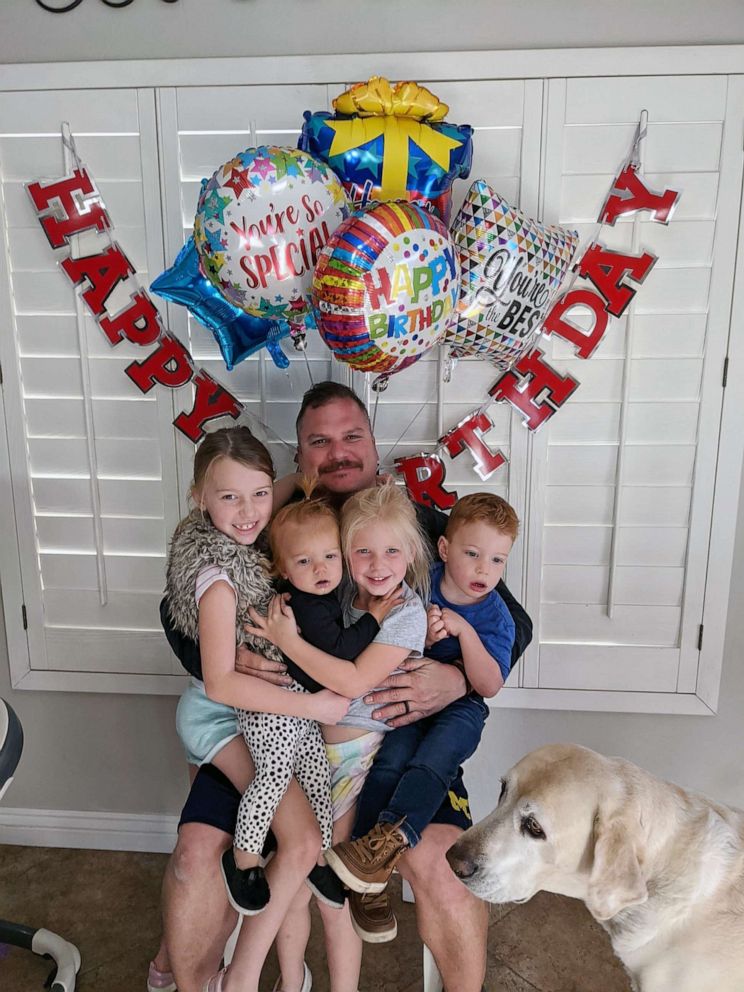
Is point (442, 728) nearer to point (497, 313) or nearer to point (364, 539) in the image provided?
point (364, 539)

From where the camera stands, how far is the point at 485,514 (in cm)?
168

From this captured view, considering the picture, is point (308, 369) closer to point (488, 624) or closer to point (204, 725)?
point (488, 624)

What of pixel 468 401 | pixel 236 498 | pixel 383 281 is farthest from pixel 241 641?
pixel 468 401

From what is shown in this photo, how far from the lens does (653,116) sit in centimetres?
191

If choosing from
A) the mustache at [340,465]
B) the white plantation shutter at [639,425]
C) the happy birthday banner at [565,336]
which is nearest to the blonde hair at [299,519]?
the mustache at [340,465]

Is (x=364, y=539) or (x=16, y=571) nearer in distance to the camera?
(x=364, y=539)

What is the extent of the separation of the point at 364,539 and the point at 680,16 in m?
1.52

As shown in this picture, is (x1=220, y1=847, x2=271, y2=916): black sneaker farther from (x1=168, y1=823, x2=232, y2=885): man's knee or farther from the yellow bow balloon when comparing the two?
the yellow bow balloon

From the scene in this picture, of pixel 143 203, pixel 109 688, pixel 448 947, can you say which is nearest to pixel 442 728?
pixel 448 947

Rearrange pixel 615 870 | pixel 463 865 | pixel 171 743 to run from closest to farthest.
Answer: pixel 615 870
pixel 463 865
pixel 171 743

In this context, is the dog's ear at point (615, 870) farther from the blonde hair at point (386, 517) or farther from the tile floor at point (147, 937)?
the tile floor at point (147, 937)

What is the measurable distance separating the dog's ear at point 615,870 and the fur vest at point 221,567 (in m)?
0.70

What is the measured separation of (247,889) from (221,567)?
2.07 ft

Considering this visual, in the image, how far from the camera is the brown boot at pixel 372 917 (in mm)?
1534
